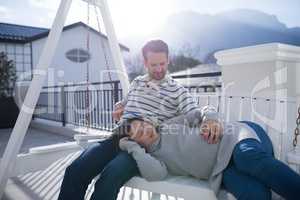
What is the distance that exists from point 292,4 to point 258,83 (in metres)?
7.45

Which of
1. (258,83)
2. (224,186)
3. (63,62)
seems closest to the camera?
(224,186)

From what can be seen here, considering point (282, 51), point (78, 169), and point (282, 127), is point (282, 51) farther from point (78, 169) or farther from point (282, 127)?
point (78, 169)

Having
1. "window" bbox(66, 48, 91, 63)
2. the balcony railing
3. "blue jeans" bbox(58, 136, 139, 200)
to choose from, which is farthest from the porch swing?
"window" bbox(66, 48, 91, 63)

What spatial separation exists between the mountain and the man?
611 centimetres

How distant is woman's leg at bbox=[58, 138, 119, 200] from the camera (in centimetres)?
140

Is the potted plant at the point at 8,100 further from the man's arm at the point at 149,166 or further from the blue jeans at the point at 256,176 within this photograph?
the blue jeans at the point at 256,176

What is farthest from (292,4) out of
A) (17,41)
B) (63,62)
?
(17,41)

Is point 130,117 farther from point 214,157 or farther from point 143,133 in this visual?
point 214,157

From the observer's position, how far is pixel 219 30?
29.1ft

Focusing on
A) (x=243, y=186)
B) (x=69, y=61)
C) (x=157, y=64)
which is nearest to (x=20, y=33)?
(x=69, y=61)

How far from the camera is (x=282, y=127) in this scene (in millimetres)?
1749

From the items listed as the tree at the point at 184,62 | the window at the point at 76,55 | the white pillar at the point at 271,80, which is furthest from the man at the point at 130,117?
the window at the point at 76,55

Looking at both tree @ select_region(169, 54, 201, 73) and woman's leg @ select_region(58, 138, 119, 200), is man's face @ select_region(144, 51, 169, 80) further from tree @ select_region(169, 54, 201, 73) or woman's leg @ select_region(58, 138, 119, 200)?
tree @ select_region(169, 54, 201, 73)

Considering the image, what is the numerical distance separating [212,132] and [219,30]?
8.06 meters
